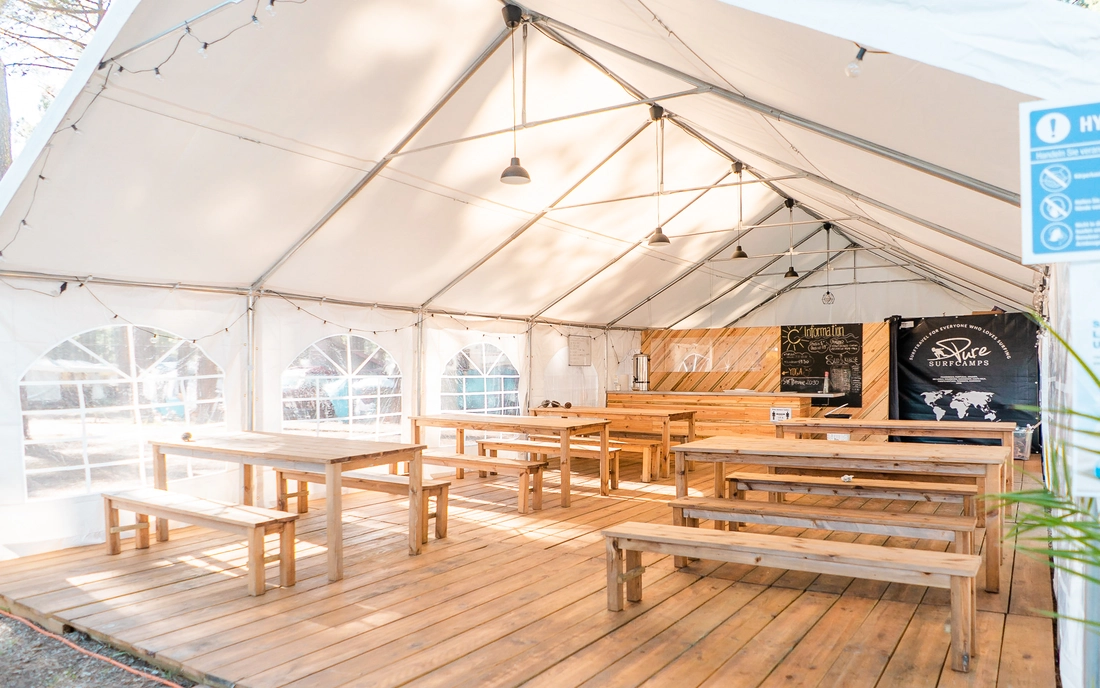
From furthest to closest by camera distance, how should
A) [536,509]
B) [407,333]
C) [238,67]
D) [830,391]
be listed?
[830,391]
[407,333]
[536,509]
[238,67]

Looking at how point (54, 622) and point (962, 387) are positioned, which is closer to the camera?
point (54, 622)

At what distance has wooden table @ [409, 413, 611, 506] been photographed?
6.34 m

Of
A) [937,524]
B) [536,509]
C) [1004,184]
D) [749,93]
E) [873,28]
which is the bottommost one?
[536,509]

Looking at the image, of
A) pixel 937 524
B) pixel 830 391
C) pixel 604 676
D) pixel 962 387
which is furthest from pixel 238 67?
pixel 962 387

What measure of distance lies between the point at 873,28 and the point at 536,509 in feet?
15.8

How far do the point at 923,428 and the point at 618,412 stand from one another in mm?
3215

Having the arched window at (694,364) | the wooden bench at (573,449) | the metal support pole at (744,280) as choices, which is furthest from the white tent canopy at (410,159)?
the arched window at (694,364)

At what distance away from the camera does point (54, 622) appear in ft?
11.5

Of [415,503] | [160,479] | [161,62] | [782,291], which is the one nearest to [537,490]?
[415,503]

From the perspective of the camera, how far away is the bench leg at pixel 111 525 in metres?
4.75

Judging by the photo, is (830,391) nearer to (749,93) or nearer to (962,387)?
(962,387)

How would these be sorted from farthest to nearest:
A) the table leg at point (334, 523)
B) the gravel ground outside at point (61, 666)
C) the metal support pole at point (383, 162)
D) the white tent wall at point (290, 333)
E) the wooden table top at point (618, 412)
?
the wooden table top at point (618, 412)
the white tent wall at point (290, 333)
the metal support pole at point (383, 162)
the table leg at point (334, 523)
the gravel ground outside at point (61, 666)

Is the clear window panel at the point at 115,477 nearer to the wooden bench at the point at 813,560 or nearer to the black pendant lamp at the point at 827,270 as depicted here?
the wooden bench at the point at 813,560

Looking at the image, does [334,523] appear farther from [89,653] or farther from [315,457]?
[89,653]
